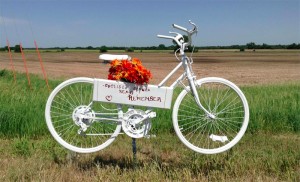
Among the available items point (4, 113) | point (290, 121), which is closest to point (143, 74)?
point (4, 113)

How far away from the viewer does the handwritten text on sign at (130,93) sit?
12.0 feet

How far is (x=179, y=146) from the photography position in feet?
16.3

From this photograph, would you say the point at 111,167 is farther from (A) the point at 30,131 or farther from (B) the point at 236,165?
(A) the point at 30,131

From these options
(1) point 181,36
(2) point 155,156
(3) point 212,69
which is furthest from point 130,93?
(3) point 212,69

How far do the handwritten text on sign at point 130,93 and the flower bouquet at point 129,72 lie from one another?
6 cm

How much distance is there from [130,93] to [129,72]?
230 millimetres

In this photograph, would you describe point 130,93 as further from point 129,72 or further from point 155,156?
point 155,156

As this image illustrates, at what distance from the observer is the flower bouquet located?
3631 mm

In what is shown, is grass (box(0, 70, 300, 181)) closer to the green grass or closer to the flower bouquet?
the green grass

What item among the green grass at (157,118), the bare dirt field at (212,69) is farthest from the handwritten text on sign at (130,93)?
the bare dirt field at (212,69)

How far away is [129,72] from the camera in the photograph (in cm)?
362

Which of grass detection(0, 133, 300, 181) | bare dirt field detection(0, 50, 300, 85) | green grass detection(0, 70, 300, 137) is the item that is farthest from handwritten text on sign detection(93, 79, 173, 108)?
bare dirt field detection(0, 50, 300, 85)

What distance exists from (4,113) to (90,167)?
2.23 meters

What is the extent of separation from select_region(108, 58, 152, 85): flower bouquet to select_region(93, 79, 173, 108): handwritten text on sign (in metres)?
0.06
